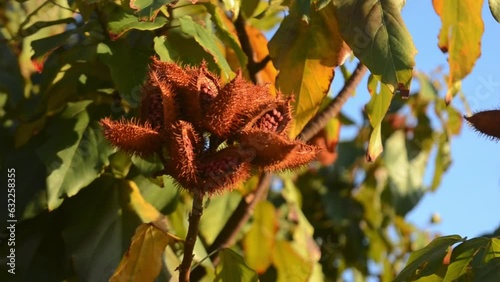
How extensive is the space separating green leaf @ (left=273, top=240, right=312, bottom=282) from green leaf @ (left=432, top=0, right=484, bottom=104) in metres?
0.49

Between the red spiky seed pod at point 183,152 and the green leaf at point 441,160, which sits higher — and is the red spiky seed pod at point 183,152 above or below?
above

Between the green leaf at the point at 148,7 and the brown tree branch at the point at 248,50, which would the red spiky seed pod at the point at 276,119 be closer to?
the green leaf at the point at 148,7

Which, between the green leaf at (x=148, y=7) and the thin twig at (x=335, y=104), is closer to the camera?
the green leaf at (x=148, y=7)

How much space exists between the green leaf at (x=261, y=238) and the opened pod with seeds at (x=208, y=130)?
0.88m

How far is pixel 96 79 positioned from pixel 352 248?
1.32 metres

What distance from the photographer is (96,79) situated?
189 cm

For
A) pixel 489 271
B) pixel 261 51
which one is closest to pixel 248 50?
pixel 261 51

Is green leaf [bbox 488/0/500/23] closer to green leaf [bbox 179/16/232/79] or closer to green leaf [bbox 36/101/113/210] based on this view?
green leaf [bbox 179/16/232/79]

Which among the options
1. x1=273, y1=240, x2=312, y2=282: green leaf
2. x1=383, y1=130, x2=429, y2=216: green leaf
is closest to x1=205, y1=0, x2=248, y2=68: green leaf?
x1=273, y1=240, x2=312, y2=282: green leaf

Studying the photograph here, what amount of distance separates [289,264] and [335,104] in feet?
1.18

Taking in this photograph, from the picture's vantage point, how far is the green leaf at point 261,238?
226cm

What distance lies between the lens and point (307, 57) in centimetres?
169

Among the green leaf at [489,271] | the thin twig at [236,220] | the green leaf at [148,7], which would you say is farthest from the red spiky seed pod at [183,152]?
the thin twig at [236,220]

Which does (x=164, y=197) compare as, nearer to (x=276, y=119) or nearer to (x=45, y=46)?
(x=45, y=46)
